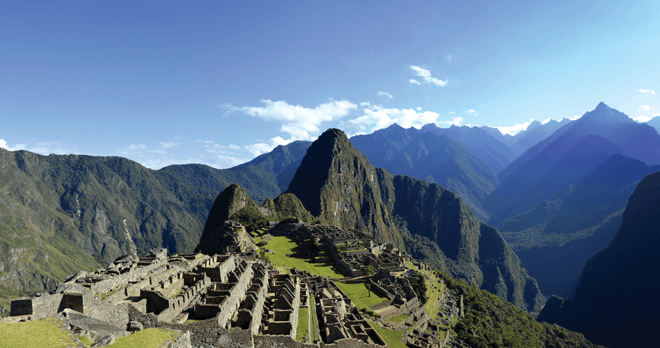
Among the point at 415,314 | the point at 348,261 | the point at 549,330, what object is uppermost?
the point at 348,261

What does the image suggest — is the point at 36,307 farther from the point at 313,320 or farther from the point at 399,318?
the point at 399,318

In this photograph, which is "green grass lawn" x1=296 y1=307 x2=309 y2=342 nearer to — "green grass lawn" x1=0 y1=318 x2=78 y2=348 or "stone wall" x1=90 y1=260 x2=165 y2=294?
"stone wall" x1=90 y1=260 x2=165 y2=294

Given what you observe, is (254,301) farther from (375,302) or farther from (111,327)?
(375,302)

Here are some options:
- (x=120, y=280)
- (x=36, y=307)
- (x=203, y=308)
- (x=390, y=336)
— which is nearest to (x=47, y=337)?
(x=36, y=307)

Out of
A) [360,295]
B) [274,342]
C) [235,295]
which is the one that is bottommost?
[360,295]

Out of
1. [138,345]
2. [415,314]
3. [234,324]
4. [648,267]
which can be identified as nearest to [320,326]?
[234,324]

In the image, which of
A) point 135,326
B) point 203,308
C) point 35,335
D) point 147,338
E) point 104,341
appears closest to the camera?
point 35,335
